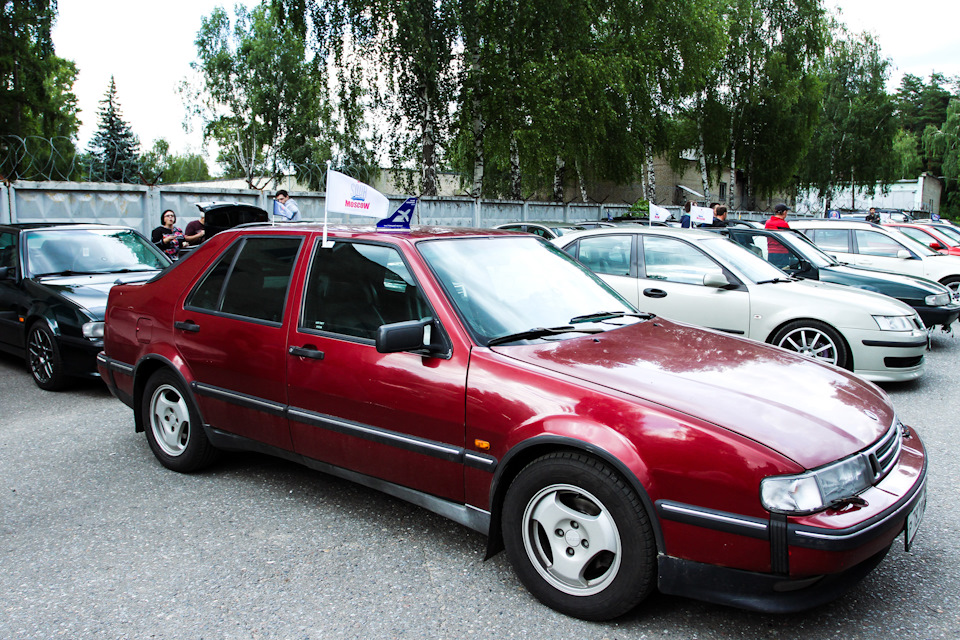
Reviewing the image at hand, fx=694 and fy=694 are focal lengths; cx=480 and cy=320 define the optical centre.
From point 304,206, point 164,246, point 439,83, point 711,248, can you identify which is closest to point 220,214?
point 164,246

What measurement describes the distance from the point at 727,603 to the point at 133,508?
3135 mm

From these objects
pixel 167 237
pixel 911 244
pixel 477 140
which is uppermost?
pixel 477 140

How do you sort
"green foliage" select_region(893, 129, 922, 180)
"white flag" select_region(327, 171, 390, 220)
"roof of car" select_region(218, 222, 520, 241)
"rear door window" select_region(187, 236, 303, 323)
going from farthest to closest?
"green foliage" select_region(893, 129, 922, 180) < "white flag" select_region(327, 171, 390, 220) < "rear door window" select_region(187, 236, 303, 323) < "roof of car" select_region(218, 222, 520, 241)

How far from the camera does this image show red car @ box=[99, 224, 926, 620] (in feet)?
7.72

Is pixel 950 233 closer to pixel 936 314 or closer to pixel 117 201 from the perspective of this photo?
pixel 936 314

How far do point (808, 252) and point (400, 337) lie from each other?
7.94 m

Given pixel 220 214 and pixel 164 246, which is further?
pixel 220 214

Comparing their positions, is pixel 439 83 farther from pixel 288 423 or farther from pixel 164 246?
pixel 288 423

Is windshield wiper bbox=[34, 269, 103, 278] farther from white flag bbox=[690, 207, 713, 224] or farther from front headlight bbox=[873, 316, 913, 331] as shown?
white flag bbox=[690, 207, 713, 224]

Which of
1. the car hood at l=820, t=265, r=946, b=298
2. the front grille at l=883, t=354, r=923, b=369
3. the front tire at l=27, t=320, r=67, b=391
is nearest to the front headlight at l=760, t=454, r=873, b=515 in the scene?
the front grille at l=883, t=354, r=923, b=369

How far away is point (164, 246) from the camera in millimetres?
10742

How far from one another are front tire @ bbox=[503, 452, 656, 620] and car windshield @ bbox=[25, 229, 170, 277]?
20.6 feet

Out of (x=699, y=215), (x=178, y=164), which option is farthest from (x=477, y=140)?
(x=178, y=164)

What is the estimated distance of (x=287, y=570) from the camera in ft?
10.3
